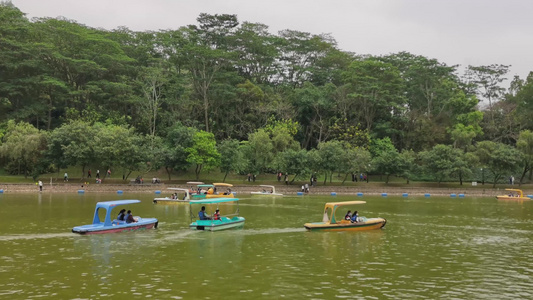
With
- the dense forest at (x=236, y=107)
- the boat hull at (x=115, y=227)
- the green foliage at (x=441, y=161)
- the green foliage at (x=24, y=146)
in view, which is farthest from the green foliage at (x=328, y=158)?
the boat hull at (x=115, y=227)

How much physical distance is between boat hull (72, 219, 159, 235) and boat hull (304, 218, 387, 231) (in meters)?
10.7

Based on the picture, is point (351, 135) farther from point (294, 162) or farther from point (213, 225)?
point (213, 225)

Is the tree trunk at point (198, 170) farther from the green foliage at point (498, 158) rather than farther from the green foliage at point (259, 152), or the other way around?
the green foliage at point (498, 158)

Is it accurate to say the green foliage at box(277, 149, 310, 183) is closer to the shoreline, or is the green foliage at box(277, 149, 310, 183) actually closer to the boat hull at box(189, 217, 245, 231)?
the shoreline

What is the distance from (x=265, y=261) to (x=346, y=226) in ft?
37.3

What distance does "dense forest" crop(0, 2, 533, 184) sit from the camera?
2665 inches

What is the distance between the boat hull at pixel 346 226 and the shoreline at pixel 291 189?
105ft

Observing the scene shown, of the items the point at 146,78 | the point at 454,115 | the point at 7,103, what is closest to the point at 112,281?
the point at 146,78

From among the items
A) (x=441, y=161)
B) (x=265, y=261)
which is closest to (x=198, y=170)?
(x=441, y=161)

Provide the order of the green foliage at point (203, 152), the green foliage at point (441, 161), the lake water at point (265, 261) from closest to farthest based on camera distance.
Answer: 1. the lake water at point (265, 261)
2. the green foliage at point (203, 152)
3. the green foliage at point (441, 161)

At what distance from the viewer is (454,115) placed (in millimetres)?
86812

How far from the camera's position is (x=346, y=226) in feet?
101

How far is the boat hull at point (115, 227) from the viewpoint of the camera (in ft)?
88.0

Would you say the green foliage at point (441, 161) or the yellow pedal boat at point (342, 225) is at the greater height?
the green foliage at point (441, 161)
